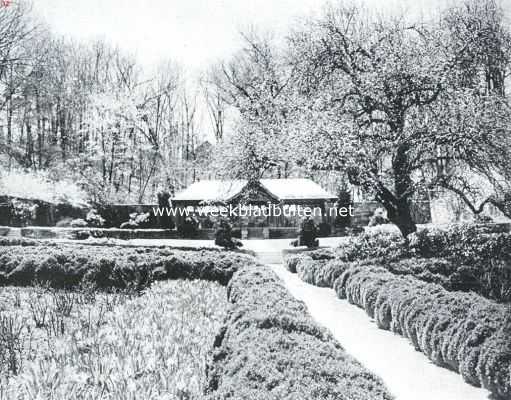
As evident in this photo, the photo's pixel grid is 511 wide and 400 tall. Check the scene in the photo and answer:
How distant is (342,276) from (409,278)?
256 cm

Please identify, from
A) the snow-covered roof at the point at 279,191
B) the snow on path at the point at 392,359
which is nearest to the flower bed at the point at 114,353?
the snow on path at the point at 392,359

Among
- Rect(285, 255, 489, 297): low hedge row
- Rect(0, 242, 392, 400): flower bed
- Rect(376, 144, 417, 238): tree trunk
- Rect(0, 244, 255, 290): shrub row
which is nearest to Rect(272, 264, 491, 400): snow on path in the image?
Rect(0, 242, 392, 400): flower bed

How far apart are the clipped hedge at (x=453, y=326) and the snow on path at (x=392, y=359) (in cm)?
16

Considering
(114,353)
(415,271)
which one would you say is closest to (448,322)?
(114,353)

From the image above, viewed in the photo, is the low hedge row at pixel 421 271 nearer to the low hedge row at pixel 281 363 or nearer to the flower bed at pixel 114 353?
the low hedge row at pixel 281 363

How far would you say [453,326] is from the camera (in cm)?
592

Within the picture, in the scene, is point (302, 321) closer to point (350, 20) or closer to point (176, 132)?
point (350, 20)

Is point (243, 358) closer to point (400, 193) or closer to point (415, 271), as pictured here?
point (415, 271)

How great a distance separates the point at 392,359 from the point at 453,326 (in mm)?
1072

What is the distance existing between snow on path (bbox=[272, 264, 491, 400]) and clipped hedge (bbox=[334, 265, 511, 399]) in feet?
0.54

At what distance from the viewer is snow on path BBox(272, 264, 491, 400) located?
5.31 meters

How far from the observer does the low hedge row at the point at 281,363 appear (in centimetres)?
318

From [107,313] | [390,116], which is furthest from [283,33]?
[107,313]

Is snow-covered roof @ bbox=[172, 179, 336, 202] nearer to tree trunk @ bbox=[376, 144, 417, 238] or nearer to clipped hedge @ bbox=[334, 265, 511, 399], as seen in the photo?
tree trunk @ bbox=[376, 144, 417, 238]
